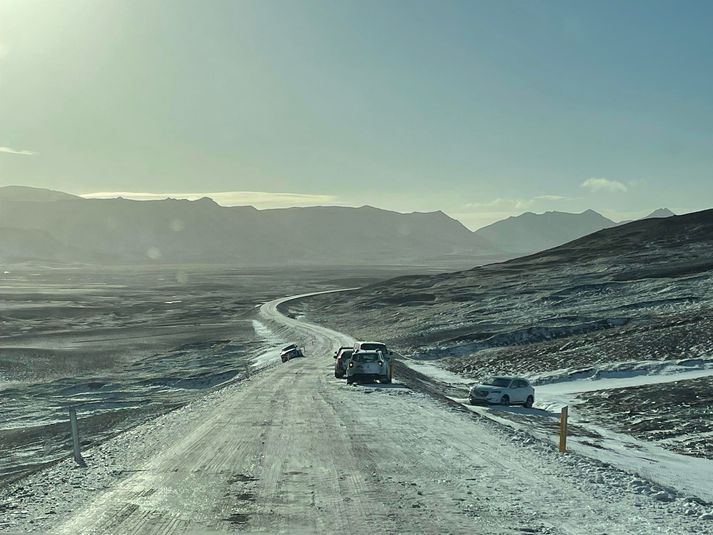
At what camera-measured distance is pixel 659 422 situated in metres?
28.8

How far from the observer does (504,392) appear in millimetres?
33250

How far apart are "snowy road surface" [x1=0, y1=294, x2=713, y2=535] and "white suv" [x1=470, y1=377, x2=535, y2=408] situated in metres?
11.9

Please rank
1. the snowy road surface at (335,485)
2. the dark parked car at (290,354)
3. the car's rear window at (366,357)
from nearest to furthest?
the snowy road surface at (335,485) < the car's rear window at (366,357) < the dark parked car at (290,354)

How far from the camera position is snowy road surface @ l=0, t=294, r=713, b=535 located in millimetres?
10875

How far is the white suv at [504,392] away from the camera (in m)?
33.2

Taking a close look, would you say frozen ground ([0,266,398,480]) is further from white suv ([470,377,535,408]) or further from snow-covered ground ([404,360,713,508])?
snow-covered ground ([404,360,713,508])

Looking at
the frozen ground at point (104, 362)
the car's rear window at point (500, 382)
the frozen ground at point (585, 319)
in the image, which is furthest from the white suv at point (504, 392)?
the frozen ground at point (104, 362)

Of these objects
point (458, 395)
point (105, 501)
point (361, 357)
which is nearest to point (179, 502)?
point (105, 501)

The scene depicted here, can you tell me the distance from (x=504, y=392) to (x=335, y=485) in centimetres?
2145

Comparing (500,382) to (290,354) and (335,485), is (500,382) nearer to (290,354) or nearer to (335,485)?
(290,354)

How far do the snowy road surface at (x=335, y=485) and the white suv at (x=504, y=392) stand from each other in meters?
11.9

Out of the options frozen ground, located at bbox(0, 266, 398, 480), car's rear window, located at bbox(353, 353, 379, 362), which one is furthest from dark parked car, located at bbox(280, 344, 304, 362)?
car's rear window, located at bbox(353, 353, 379, 362)

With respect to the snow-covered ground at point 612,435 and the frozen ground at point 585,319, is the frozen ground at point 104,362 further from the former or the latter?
the snow-covered ground at point 612,435

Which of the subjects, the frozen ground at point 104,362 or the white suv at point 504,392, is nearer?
the frozen ground at point 104,362
